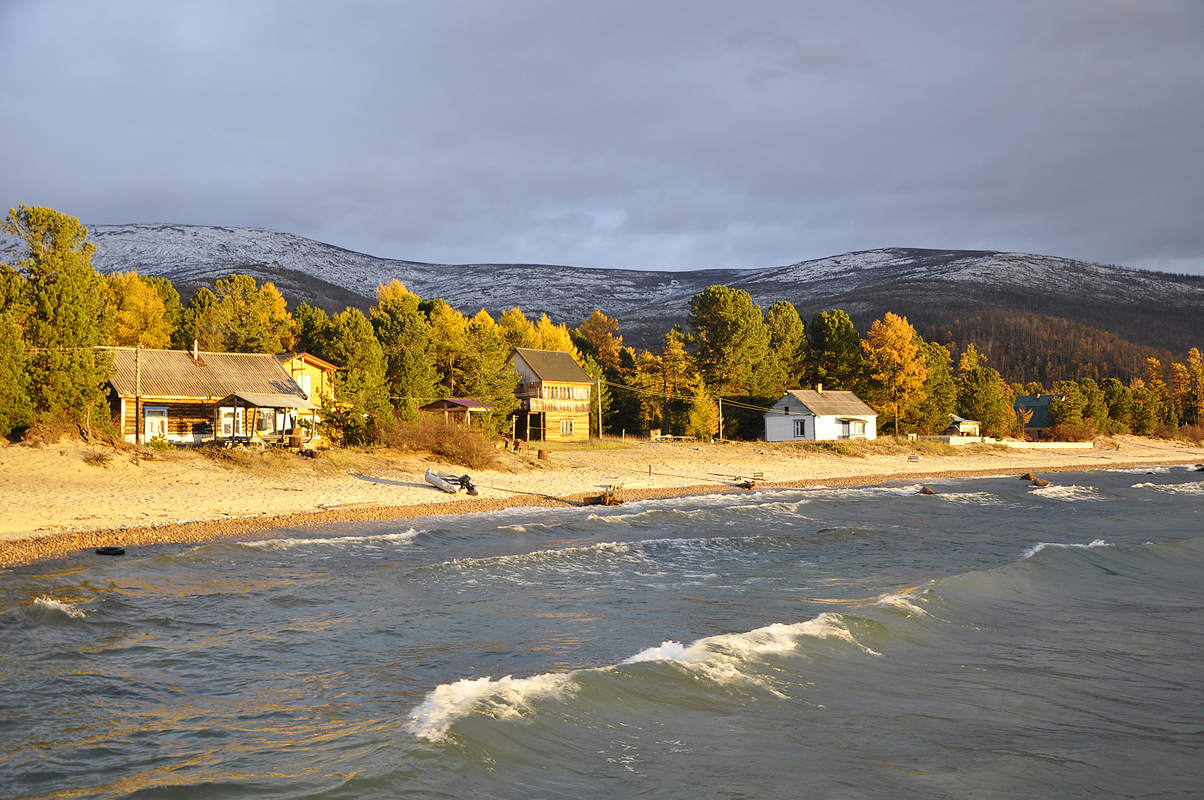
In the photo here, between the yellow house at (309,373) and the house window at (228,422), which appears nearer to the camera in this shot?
the house window at (228,422)

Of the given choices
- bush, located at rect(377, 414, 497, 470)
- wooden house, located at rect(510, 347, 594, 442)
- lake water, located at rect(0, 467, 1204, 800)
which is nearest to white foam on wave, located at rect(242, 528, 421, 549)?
lake water, located at rect(0, 467, 1204, 800)

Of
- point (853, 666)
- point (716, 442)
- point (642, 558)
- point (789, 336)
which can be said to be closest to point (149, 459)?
point (642, 558)

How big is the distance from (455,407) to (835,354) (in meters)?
38.5

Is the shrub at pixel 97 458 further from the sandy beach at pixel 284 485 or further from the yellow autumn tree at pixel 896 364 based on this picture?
the yellow autumn tree at pixel 896 364

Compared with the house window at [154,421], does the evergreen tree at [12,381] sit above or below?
above

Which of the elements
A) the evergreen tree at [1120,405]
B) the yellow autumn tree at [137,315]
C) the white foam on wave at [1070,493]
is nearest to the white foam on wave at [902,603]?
the white foam on wave at [1070,493]

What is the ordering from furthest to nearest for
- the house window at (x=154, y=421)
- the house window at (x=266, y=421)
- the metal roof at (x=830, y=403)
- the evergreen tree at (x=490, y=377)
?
1. the metal roof at (x=830, y=403)
2. the evergreen tree at (x=490, y=377)
3. the house window at (x=266, y=421)
4. the house window at (x=154, y=421)

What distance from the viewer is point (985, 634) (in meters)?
12.5

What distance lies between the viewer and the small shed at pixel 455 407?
42750mm

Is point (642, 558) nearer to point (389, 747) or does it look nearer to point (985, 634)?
point (985, 634)

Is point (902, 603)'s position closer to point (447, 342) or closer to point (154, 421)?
point (154, 421)

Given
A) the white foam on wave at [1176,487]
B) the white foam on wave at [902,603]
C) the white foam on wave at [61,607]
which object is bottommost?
the white foam on wave at [1176,487]

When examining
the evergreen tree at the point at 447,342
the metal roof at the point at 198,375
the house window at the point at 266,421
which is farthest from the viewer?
the evergreen tree at the point at 447,342

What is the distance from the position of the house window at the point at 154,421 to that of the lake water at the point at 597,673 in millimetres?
23445
